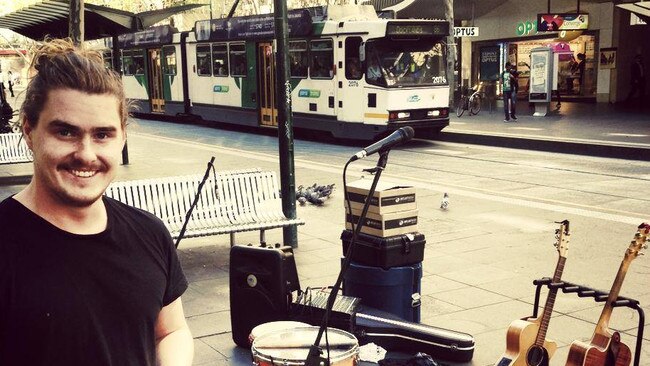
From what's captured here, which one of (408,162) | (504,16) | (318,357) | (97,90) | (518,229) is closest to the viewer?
(97,90)

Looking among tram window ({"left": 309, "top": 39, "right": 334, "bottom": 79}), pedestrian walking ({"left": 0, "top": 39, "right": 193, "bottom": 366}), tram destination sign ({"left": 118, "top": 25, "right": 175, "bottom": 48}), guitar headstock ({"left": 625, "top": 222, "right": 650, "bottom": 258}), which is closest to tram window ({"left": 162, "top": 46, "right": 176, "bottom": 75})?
tram destination sign ({"left": 118, "top": 25, "right": 175, "bottom": 48})

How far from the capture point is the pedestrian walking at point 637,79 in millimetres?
26078

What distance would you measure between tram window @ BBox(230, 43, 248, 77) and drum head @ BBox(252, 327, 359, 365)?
18543 mm

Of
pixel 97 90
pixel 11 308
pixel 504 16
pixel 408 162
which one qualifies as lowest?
pixel 408 162

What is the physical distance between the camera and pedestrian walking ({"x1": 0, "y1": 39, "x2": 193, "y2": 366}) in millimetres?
1745

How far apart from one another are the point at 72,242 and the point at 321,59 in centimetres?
1710

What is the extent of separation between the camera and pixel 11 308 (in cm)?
172

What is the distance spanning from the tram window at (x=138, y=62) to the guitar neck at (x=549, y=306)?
25.6 m

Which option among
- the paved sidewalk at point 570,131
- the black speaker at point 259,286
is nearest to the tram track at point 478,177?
the paved sidewalk at point 570,131

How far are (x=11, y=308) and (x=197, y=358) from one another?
10.8ft

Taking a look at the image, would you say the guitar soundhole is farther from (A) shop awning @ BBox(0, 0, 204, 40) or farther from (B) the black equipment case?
(A) shop awning @ BBox(0, 0, 204, 40)

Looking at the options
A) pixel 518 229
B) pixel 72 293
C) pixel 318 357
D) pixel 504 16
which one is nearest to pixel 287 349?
pixel 318 357

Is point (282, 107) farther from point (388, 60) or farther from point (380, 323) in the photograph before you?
point (388, 60)

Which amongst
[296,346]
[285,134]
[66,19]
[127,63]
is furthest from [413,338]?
[127,63]
